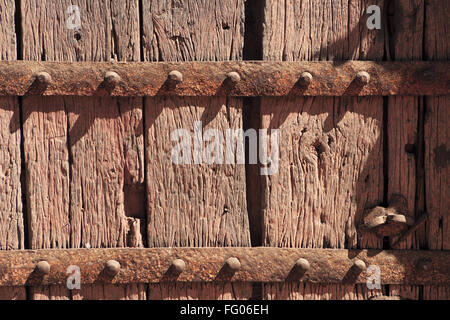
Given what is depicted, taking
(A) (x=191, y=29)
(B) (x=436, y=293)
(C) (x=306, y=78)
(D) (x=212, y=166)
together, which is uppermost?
(A) (x=191, y=29)

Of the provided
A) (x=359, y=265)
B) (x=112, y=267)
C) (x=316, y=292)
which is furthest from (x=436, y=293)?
(x=112, y=267)

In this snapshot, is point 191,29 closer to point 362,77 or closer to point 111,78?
point 111,78

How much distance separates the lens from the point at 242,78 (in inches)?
64.0

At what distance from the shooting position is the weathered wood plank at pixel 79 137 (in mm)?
1629

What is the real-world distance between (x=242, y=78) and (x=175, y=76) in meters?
0.21

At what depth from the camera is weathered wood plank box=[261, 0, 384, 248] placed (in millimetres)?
1656

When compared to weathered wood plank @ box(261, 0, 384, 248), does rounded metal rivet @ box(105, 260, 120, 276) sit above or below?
below

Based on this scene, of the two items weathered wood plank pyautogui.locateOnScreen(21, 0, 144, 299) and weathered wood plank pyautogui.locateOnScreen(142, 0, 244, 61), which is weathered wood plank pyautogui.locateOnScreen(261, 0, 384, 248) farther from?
weathered wood plank pyautogui.locateOnScreen(21, 0, 144, 299)

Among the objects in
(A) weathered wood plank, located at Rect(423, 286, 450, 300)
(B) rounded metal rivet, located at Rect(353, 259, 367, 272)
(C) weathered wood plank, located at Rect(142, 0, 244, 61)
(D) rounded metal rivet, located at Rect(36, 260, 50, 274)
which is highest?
(C) weathered wood plank, located at Rect(142, 0, 244, 61)

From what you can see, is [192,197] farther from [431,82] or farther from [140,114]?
[431,82]

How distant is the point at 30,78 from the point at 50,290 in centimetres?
68

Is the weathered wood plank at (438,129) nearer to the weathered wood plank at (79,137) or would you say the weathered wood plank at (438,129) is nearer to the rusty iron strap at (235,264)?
the rusty iron strap at (235,264)

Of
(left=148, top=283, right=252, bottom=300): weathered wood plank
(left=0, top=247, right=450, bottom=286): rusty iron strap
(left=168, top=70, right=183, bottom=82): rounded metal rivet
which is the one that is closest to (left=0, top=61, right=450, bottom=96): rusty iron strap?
(left=168, top=70, right=183, bottom=82): rounded metal rivet

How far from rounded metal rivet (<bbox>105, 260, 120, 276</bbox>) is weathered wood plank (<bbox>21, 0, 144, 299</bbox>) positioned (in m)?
0.07
